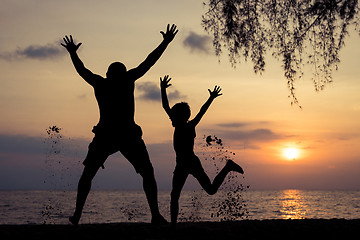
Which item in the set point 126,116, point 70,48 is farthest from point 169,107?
point 70,48

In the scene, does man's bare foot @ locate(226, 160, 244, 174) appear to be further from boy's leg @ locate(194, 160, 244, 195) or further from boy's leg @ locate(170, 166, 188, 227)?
boy's leg @ locate(170, 166, 188, 227)

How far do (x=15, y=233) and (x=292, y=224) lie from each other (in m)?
4.61

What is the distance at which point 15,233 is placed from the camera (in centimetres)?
646

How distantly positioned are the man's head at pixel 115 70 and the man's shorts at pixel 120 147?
910 millimetres

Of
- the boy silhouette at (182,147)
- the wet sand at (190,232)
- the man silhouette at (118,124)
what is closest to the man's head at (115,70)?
the man silhouette at (118,124)

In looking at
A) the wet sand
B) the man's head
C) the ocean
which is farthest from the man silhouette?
the ocean

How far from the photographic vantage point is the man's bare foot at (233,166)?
8031 mm

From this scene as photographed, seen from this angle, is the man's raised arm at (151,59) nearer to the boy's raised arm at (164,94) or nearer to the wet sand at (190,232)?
the boy's raised arm at (164,94)

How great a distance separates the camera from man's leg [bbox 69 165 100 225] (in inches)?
275

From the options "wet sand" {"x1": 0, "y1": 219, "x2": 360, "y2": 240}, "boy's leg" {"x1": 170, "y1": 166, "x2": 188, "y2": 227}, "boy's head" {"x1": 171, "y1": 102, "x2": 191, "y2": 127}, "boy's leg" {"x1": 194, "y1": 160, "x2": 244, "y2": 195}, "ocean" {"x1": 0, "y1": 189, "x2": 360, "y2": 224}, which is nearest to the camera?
"wet sand" {"x1": 0, "y1": 219, "x2": 360, "y2": 240}

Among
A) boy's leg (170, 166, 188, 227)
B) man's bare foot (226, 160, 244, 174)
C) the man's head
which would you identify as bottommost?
boy's leg (170, 166, 188, 227)

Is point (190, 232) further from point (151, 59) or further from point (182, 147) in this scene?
point (151, 59)

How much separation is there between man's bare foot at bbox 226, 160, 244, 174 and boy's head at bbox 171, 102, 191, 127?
1.40 meters

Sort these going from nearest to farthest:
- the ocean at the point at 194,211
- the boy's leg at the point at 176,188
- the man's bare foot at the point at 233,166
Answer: the boy's leg at the point at 176,188 < the man's bare foot at the point at 233,166 < the ocean at the point at 194,211
